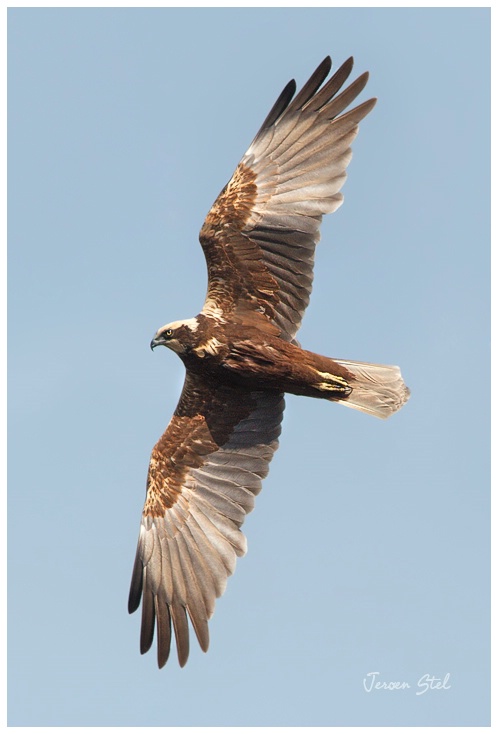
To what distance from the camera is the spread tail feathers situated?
13.4 meters

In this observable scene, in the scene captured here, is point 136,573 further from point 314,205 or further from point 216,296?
point 314,205

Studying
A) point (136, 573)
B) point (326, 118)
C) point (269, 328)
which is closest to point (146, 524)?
point (136, 573)

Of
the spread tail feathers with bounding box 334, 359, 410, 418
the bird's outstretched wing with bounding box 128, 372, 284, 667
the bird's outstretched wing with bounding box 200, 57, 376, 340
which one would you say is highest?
the bird's outstretched wing with bounding box 200, 57, 376, 340

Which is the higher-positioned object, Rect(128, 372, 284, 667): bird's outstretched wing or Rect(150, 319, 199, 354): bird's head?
Rect(150, 319, 199, 354): bird's head

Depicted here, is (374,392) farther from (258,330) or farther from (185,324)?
(185,324)

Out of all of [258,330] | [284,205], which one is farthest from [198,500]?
[284,205]

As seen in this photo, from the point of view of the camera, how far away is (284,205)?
43.9ft

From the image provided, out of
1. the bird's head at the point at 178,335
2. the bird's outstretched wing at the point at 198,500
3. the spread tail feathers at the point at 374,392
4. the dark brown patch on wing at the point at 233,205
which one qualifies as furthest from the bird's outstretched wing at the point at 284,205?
the bird's outstretched wing at the point at 198,500

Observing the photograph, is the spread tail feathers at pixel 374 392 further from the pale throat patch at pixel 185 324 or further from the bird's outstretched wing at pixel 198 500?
the pale throat patch at pixel 185 324

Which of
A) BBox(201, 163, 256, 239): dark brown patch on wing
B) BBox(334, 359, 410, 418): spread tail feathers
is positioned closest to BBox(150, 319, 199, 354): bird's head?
BBox(201, 163, 256, 239): dark brown patch on wing

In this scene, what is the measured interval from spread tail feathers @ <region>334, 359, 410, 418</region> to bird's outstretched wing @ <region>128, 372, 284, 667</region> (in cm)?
99

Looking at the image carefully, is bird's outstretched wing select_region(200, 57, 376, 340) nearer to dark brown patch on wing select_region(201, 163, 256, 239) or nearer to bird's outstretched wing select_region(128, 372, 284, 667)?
→ dark brown patch on wing select_region(201, 163, 256, 239)

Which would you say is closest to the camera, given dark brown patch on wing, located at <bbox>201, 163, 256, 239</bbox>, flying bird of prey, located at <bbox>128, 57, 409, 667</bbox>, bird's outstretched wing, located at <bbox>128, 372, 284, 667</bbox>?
flying bird of prey, located at <bbox>128, 57, 409, 667</bbox>

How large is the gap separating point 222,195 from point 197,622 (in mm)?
4851
